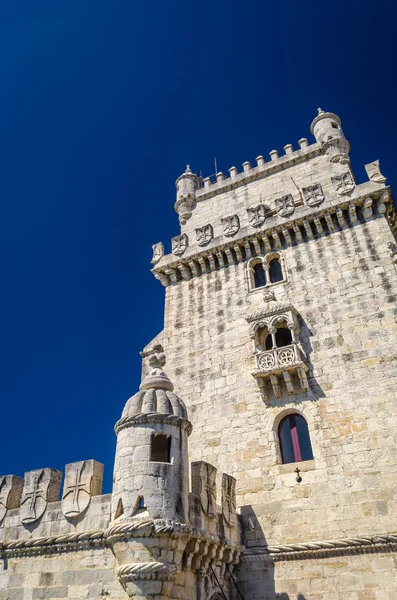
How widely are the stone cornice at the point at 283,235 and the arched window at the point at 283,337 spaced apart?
382 cm

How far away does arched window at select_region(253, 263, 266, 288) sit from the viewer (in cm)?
1970

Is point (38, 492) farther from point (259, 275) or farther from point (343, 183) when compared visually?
point (343, 183)

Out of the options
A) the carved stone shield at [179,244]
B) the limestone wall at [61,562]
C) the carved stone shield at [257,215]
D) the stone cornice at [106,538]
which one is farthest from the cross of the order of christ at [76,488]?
the carved stone shield at [257,215]

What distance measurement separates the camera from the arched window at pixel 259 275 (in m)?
19.7

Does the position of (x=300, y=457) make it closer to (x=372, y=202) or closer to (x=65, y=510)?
(x=65, y=510)

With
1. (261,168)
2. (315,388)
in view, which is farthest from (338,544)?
(261,168)

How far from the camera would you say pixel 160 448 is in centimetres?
1230

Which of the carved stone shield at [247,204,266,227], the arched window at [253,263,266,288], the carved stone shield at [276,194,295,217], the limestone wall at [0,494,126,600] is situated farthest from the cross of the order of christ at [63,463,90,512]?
the carved stone shield at [276,194,295,217]

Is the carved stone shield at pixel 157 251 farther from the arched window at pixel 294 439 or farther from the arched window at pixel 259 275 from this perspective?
the arched window at pixel 294 439

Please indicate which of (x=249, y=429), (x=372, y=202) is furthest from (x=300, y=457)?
(x=372, y=202)

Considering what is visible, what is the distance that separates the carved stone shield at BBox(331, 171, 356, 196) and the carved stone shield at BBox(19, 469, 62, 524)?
583 inches

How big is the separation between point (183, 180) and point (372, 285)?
13.4 metres

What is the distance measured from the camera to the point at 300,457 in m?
15.3

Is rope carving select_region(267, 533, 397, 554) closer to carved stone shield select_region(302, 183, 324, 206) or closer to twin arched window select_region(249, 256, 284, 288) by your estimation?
twin arched window select_region(249, 256, 284, 288)
